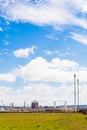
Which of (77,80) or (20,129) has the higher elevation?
(77,80)

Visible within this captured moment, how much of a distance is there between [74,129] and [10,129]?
10253 mm

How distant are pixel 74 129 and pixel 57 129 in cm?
273

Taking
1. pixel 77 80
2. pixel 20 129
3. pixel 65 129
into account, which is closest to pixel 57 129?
pixel 65 129

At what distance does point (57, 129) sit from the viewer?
184 feet

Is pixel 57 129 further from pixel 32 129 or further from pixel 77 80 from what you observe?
pixel 77 80

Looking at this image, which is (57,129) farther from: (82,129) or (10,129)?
(10,129)

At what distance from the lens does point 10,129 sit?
54.8 metres

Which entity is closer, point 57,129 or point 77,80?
point 57,129

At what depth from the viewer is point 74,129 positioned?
5575cm

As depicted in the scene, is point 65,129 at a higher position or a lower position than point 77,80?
lower

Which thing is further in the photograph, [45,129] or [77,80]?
[77,80]

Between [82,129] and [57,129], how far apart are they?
4.04 metres

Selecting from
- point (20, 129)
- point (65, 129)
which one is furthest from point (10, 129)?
point (65, 129)

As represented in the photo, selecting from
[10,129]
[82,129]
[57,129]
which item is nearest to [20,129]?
[10,129]
